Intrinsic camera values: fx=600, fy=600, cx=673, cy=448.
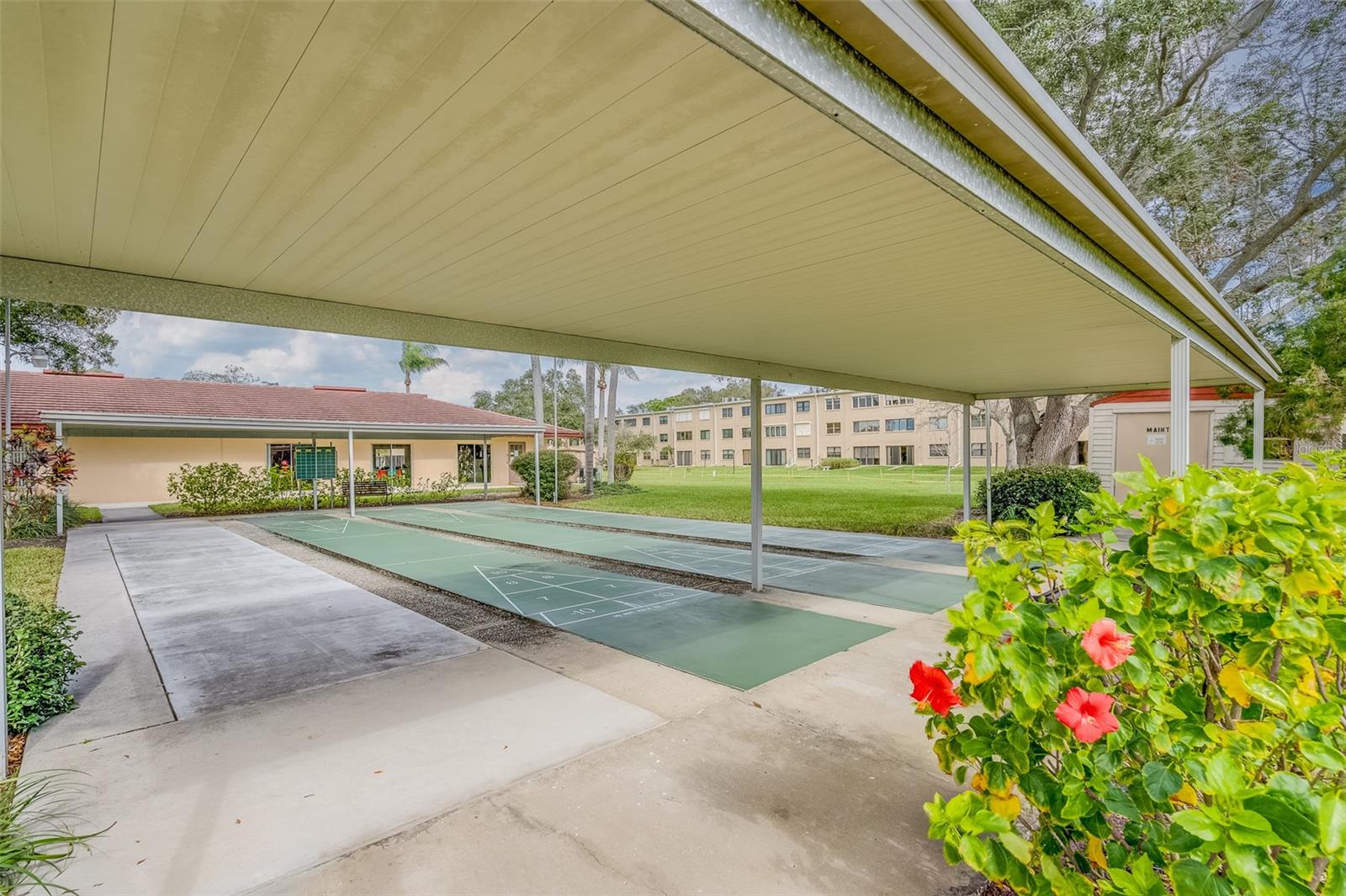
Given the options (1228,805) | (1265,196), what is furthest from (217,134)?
(1265,196)

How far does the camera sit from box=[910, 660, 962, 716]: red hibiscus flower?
1.81m

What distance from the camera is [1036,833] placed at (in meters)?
1.81

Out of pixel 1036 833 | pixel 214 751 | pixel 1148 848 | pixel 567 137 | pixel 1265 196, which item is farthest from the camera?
pixel 1265 196

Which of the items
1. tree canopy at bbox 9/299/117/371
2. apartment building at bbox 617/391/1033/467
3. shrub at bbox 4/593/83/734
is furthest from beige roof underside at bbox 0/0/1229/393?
apartment building at bbox 617/391/1033/467

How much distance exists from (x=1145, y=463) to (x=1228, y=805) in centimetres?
96

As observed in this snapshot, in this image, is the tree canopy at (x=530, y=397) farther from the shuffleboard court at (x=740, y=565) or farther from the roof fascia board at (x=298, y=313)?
the roof fascia board at (x=298, y=313)

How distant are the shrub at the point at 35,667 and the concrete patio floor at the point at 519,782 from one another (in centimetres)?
16

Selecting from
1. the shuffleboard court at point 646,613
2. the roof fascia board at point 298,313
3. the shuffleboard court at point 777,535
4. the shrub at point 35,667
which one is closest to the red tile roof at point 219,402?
the shuffleboard court at point 777,535

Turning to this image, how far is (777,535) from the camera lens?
1276cm

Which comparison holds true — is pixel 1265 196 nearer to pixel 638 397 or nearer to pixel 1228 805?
pixel 1228 805

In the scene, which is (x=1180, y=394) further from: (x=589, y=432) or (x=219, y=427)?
(x=219, y=427)

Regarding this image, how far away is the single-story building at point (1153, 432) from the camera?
1437 centimetres

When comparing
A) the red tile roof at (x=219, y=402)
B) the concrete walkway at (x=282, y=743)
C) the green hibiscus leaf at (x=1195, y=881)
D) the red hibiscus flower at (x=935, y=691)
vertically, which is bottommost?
the concrete walkway at (x=282, y=743)

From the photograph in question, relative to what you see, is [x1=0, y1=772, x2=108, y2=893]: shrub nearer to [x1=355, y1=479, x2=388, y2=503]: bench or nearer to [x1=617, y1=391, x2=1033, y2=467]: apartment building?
[x1=355, y1=479, x2=388, y2=503]: bench
